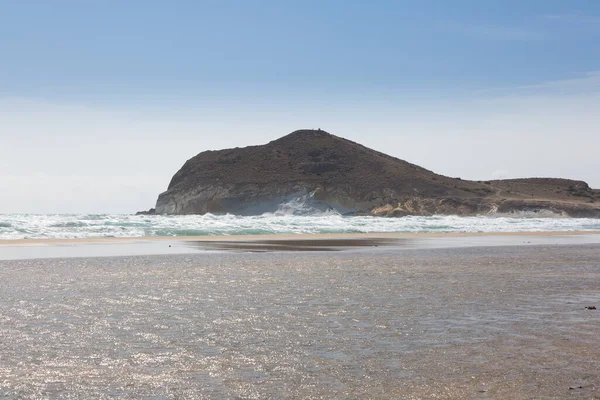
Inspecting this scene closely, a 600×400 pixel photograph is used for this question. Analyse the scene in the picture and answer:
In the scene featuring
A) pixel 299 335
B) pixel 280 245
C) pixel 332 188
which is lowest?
pixel 299 335

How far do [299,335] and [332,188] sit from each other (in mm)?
116229

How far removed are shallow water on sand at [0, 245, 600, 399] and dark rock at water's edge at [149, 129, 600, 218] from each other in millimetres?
96289

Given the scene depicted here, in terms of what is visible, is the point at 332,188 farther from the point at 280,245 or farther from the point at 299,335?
the point at 299,335

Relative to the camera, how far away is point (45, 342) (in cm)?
861

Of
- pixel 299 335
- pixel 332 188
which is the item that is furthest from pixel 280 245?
pixel 332 188

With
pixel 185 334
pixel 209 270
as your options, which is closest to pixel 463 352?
pixel 185 334

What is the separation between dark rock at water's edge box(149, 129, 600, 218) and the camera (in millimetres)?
114500

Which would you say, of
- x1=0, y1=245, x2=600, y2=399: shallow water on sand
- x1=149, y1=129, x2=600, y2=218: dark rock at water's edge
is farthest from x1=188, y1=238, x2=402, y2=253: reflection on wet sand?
x1=149, y1=129, x2=600, y2=218: dark rock at water's edge

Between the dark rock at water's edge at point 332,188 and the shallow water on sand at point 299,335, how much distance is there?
9629cm

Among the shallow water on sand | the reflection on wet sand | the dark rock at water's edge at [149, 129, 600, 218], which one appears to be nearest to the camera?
the shallow water on sand

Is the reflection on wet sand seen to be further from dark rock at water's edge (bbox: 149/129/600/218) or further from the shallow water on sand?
dark rock at water's edge (bbox: 149/129/600/218)

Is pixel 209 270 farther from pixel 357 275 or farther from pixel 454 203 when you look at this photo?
pixel 454 203

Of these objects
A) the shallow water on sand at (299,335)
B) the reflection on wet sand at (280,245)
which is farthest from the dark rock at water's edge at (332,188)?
the shallow water on sand at (299,335)

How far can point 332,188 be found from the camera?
411 feet
